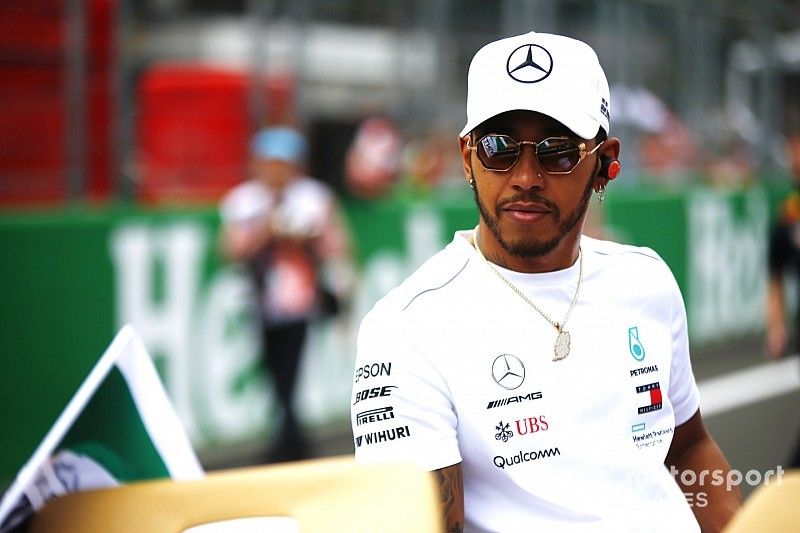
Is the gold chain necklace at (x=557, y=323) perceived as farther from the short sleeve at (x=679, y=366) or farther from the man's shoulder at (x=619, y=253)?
the short sleeve at (x=679, y=366)

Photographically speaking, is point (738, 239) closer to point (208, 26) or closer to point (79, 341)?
point (208, 26)

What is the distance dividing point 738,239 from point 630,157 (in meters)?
1.83

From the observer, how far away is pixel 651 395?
2529mm

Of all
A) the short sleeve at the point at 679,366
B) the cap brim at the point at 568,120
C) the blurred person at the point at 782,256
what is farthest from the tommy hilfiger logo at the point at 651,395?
the blurred person at the point at 782,256

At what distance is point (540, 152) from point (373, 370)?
52 centimetres

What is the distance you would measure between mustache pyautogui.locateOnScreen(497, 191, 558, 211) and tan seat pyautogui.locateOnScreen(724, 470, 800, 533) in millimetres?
802

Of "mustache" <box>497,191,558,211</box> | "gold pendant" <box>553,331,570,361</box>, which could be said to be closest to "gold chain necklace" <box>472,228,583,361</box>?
"gold pendant" <box>553,331,570,361</box>

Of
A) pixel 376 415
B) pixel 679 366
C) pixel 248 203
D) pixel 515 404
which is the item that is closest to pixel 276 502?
pixel 376 415

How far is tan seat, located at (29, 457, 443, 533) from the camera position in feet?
6.35

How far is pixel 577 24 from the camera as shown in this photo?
13.5m

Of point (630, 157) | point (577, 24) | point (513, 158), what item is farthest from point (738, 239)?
point (513, 158)

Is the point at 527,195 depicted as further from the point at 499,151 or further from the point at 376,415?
the point at 376,415

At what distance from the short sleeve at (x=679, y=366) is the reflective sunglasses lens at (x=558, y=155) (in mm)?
387

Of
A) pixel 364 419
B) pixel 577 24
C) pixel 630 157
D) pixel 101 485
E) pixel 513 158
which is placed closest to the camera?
pixel 101 485
